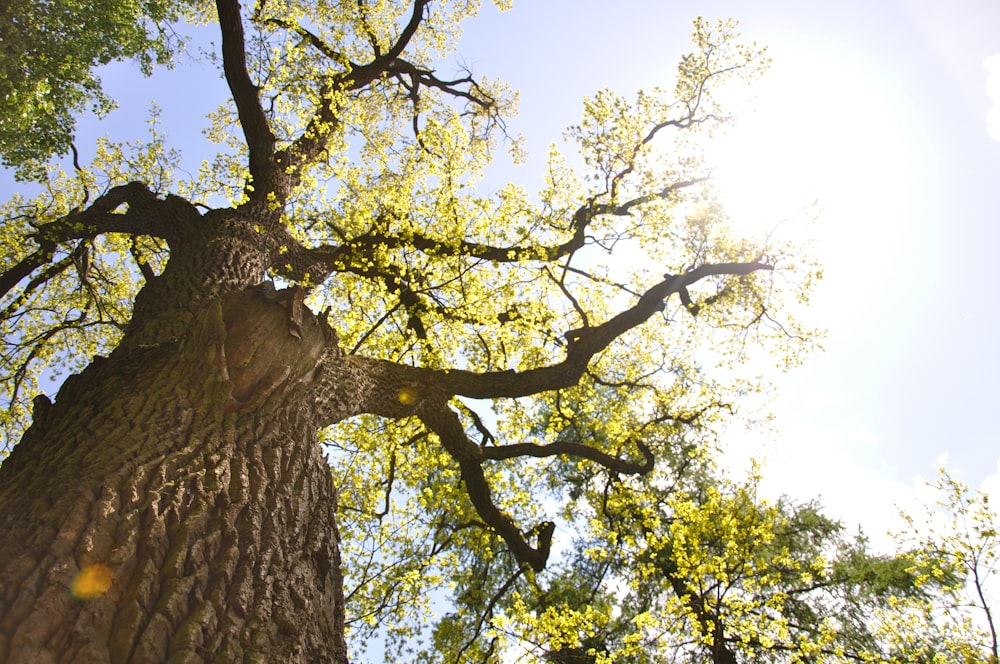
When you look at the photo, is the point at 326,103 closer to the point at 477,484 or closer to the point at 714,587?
the point at 477,484

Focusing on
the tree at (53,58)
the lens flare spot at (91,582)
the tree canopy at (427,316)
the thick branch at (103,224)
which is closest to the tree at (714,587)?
the tree canopy at (427,316)

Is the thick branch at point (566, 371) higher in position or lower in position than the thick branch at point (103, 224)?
lower

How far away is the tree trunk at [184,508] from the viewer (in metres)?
2.14

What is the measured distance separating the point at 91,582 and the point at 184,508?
0.57 m

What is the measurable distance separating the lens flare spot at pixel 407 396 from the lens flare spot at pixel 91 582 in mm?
3296

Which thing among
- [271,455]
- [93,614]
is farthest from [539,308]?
[93,614]

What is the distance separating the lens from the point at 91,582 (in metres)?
2.23

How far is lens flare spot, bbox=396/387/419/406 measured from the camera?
5527 millimetres

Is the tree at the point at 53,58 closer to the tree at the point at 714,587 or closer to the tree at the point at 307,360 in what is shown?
the tree at the point at 307,360

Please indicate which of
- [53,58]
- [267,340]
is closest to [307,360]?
[267,340]

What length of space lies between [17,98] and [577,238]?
8.50 metres

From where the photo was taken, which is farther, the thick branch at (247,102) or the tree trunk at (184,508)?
the thick branch at (247,102)

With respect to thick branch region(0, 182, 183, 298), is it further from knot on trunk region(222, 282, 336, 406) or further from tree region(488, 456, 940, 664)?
tree region(488, 456, 940, 664)

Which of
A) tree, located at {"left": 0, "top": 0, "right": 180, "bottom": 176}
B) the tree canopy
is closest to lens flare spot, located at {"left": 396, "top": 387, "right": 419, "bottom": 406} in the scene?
the tree canopy
